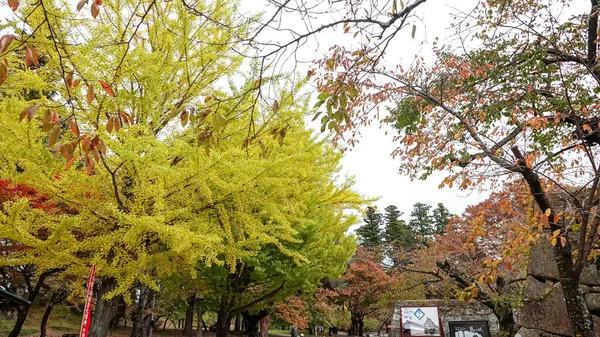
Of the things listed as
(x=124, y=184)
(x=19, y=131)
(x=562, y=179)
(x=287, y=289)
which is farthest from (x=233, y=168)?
(x=287, y=289)

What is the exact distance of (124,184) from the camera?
557 cm

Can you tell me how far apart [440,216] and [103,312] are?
34.2 meters

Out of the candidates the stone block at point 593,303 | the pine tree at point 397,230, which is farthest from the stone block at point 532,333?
the pine tree at point 397,230

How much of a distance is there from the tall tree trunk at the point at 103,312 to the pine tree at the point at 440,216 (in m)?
32.6

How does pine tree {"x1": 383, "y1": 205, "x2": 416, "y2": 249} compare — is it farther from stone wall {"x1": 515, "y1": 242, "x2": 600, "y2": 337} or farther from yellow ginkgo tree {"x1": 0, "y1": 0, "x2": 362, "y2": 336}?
yellow ginkgo tree {"x1": 0, "y1": 0, "x2": 362, "y2": 336}

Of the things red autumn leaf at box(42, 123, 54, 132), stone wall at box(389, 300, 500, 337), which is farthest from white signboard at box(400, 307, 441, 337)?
red autumn leaf at box(42, 123, 54, 132)

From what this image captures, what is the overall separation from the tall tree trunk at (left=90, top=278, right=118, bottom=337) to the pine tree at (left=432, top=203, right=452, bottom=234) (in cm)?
3258

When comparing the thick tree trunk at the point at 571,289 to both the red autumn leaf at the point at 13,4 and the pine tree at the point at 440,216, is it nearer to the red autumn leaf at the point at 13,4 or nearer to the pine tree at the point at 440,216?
the red autumn leaf at the point at 13,4

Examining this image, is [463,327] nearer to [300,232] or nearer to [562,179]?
[300,232]

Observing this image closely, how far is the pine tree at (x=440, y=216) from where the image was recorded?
1352 inches

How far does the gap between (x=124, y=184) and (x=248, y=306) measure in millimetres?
6332

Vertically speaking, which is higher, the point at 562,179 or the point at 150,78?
the point at 150,78

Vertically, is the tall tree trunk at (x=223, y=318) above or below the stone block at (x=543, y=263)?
below

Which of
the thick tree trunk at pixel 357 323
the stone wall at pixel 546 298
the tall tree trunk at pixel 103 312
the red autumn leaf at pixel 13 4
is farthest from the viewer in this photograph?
the thick tree trunk at pixel 357 323
